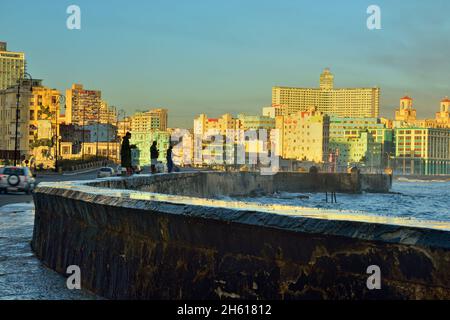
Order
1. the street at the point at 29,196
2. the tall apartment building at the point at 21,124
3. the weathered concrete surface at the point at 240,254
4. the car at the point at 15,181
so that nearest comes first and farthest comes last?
the weathered concrete surface at the point at 240,254 → the street at the point at 29,196 → the car at the point at 15,181 → the tall apartment building at the point at 21,124

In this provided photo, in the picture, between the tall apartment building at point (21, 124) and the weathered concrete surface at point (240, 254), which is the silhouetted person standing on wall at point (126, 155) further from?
the tall apartment building at point (21, 124)

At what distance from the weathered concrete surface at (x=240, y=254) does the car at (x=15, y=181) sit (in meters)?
27.6

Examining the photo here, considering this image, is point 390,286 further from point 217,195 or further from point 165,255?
point 217,195

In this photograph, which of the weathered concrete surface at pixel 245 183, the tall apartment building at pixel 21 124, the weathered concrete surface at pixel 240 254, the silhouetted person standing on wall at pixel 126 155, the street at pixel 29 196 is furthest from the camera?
the tall apartment building at pixel 21 124

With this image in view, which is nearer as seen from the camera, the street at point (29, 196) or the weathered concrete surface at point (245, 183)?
the street at point (29, 196)

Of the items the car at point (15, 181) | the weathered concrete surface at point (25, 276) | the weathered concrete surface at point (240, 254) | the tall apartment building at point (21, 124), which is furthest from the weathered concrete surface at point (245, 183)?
the tall apartment building at point (21, 124)

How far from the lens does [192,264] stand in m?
5.74

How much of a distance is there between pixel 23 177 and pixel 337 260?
32.6 metres

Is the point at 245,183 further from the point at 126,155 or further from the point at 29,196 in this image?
the point at 126,155

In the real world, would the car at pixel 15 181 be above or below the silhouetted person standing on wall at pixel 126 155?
below

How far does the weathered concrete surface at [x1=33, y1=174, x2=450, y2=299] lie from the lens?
13.4 ft

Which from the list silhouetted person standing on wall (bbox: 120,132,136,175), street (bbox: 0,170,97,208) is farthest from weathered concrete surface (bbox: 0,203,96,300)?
silhouetted person standing on wall (bbox: 120,132,136,175)

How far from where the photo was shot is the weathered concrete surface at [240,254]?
4074 millimetres

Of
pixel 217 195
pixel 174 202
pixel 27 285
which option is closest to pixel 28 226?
pixel 27 285
